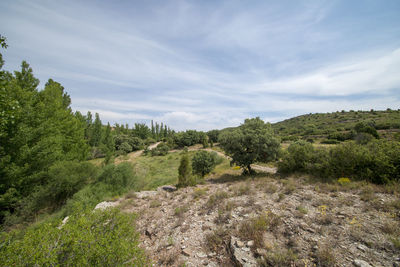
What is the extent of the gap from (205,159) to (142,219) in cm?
1041

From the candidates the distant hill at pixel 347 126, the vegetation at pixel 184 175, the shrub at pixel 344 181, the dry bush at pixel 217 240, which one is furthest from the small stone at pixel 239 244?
the distant hill at pixel 347 126

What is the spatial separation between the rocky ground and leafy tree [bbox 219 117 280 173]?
4.59 m

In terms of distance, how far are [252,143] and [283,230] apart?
25.5 ft

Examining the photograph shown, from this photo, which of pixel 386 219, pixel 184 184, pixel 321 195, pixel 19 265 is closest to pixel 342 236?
pixel 386 219

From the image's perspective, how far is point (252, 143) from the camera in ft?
38.2

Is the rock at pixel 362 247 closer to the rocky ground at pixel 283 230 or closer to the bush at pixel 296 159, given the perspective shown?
the rocky ground at pixel 283 230

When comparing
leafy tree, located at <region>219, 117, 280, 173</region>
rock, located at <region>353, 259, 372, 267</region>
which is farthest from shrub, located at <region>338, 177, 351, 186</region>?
rock, located at <region>353, 259, 372, 267</region>

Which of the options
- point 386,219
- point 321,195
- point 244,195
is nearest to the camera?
point 386,219

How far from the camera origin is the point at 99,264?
8.94 feet

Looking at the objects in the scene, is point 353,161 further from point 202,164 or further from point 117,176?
point 117,176

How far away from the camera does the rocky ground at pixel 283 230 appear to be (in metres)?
3.43

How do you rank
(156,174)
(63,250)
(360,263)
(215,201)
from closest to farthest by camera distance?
(63,250) < (360,263) < (215,201) < (156,174)

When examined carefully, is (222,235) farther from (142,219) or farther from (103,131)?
(103,131)

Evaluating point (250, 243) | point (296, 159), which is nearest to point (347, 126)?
point (296, 159)
